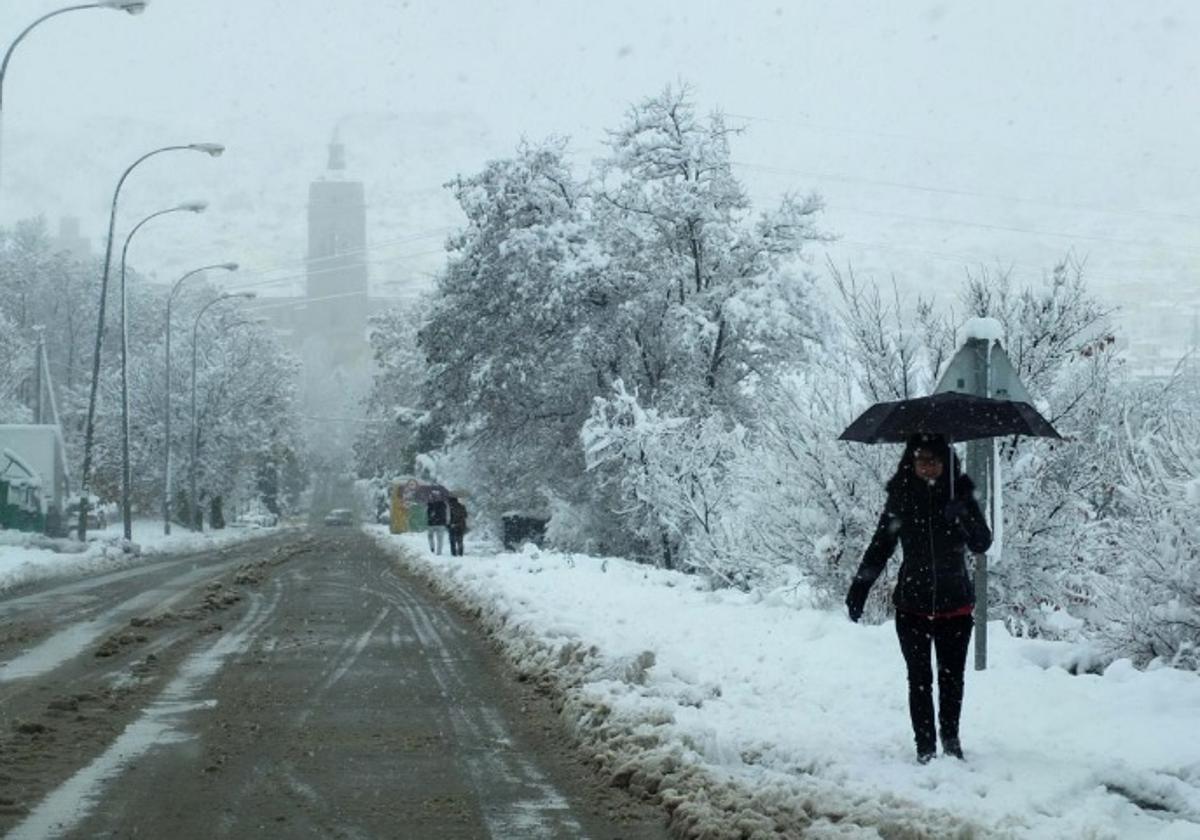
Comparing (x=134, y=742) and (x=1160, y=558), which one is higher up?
(x=1160, y=558)

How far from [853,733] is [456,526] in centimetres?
2621

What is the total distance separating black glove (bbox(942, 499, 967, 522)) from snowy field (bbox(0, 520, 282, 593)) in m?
22.2

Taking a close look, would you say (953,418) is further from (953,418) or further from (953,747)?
(953,747)

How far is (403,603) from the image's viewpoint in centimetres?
2170

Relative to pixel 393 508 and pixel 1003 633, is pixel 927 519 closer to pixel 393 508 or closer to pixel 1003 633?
pixel 1003 633

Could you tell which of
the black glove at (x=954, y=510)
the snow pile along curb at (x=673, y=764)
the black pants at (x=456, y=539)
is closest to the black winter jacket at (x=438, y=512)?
the black pants at (x=456, y=539)

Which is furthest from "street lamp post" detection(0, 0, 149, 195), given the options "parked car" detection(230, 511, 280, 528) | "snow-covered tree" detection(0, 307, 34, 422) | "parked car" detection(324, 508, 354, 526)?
"parked car" detection(324, 508, 354, 526)

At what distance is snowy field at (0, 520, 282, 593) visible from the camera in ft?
98.4

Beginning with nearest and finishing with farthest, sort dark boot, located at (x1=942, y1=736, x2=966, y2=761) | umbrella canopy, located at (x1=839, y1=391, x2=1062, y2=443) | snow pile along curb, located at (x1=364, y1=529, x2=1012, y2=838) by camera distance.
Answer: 1. snow pile along curb, located at (x1=364, y1=529, x2=1012, y2=838)
2. dark boot, located at (x1=942, y1=736, x2=966, y2=761)
3. umbrella canopy, located at (x1=839, y1=391, x2=1062, y2=443)

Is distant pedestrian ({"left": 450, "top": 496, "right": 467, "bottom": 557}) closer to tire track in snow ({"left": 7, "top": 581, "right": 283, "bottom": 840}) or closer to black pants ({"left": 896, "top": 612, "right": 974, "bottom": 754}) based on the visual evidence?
tire track in snow ({"left": 7, "top": 581, "right": 283, "bottom": 840})

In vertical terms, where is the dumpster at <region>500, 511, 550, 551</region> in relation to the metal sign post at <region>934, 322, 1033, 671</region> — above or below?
below

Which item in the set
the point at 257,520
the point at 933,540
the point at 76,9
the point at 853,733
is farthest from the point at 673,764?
the point at 257,520

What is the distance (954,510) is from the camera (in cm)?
783

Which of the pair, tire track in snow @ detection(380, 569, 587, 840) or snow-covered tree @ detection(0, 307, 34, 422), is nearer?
tire track in snow @ detection(380, 569, 587, 840)
